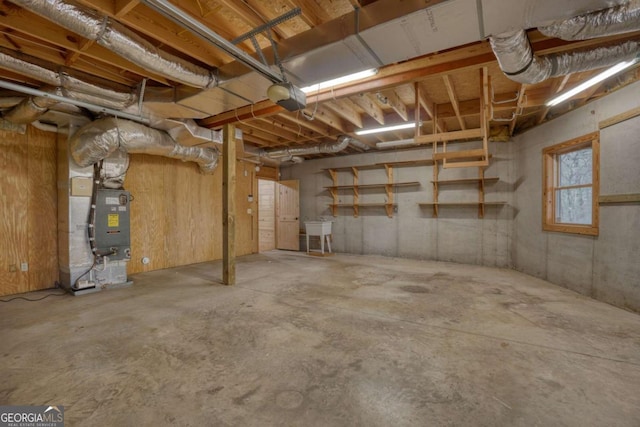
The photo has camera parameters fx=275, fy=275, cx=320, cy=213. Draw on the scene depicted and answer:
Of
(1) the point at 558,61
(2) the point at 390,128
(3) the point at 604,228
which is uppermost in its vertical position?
(2) the point at 390,128

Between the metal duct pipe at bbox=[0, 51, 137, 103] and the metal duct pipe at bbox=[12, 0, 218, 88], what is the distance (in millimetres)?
1074

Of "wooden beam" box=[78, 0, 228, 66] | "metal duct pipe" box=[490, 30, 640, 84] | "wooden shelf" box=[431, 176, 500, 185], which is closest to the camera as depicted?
"wooden beam" box=[78, 0, 228, 66]

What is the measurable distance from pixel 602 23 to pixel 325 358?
285 centimetres

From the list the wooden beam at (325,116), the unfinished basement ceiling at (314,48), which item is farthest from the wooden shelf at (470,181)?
the wooden beam at (325,116)

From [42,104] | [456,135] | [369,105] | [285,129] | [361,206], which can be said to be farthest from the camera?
[361,206]

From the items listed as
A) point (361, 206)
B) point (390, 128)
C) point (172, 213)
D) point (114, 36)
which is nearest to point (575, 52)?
point (390, 128)

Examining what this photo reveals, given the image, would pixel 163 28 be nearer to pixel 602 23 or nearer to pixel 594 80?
pixel 602 23

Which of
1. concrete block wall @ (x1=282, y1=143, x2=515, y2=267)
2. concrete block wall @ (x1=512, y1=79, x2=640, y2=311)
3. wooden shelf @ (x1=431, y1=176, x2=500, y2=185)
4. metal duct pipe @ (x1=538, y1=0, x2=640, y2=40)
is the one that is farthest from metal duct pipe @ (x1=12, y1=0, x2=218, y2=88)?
wooden shelf @ (x1=431, y1=176, x2=500, y2=185)

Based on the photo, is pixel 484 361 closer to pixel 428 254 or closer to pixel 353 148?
pixel 428 254

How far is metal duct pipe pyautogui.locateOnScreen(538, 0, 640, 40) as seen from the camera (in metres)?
1.69

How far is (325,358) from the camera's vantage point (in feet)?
6.49

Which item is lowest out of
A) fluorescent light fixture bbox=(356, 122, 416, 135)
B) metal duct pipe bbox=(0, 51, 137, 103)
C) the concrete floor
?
the concrete floor

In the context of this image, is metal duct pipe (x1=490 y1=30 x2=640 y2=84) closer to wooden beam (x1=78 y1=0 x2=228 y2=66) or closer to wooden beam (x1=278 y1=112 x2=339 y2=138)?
wooden beam (x1=78 y1=0 x2=228 y2=66)

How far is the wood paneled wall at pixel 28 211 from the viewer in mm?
3467
